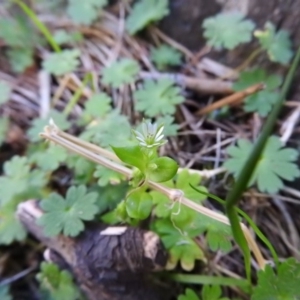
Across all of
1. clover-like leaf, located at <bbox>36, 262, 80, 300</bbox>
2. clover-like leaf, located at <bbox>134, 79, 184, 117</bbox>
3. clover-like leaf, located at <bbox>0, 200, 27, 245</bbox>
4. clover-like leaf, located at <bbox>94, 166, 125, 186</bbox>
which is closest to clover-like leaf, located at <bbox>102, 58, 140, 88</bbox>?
clover-like leaf, located at <bbox>134, 79, 184, 117</bbox>

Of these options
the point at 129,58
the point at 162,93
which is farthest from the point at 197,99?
the point at 129,58

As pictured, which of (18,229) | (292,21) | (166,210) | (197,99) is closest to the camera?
(166,210)

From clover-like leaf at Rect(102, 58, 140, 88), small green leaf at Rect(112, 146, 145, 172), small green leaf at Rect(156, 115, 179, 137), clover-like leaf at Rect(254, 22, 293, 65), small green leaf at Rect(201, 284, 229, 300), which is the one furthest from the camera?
clover-like leaf at Rect(102, 58, 140, 88)

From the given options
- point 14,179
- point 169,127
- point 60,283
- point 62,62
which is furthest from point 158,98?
point 60,283

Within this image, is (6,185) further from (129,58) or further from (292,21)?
(292,21)

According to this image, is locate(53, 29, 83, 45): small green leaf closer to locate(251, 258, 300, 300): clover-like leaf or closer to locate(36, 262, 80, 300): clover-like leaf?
locate(36, 262, 80, 300): clover-like leaf

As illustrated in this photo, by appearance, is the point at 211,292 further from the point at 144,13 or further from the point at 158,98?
the point at 144,13

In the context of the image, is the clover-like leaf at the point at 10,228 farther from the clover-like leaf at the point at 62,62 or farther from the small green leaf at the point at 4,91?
the clover-like leaf at the point at 62,62
